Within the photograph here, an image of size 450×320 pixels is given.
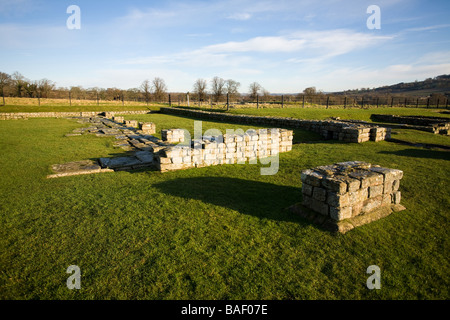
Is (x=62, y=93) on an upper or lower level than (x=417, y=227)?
upper

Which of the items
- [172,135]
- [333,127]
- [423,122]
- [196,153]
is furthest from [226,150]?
[423,122]

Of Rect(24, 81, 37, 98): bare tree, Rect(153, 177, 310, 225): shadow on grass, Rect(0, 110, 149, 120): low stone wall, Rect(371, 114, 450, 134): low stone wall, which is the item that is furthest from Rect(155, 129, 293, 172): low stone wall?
Rect(24, 81, 37, 98): bare tree

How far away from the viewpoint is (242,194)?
5.49m

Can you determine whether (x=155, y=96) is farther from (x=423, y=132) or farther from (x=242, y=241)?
(x=242, y=241)

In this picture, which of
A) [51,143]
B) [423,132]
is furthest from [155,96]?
[423,132]

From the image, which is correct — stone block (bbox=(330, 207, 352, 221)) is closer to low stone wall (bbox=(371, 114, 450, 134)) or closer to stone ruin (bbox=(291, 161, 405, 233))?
stone ruin (bbox=(291, 161, 405, 233))

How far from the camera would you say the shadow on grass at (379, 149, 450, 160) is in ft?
28.0

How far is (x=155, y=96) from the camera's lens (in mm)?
52500

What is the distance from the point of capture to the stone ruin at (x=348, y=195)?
401 centimetres

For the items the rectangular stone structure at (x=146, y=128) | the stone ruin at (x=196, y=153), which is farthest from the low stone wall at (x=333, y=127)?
the rectangular stone structure at (x=146, y=128)

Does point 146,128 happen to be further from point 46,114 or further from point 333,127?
point 46,114

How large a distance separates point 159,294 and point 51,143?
10739mm

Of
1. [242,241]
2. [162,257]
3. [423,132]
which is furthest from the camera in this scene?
[423,132]

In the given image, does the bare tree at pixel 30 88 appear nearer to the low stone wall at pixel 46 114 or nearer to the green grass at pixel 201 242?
the low stone wall at pixel 46 114
